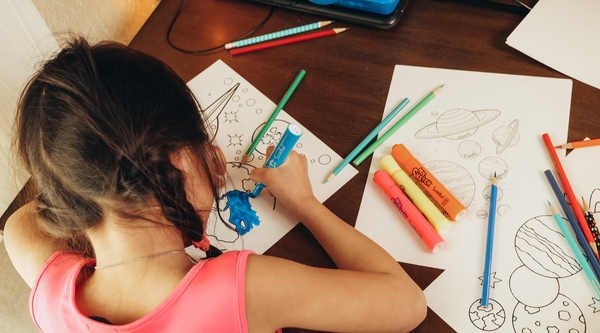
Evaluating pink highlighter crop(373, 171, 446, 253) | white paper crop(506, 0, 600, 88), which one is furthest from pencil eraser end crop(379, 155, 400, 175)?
white paper crop(506, 0, 600, 88)

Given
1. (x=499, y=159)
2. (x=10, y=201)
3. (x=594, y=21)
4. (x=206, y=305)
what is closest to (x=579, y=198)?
(x=499, y=159)

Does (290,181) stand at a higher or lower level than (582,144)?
higher

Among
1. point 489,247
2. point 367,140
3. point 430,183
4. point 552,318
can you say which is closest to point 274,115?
point 367,140

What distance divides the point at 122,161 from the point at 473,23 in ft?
2.20

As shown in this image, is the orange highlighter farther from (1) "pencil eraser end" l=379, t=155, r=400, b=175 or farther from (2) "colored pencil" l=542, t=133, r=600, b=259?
(2) "colored pencil" l=542, t=133, r=600, b=259

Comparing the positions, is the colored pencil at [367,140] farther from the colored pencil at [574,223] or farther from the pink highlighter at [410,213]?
the colored pencil at [574,223]

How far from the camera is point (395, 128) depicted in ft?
2.11

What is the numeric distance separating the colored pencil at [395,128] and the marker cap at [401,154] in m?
0.03

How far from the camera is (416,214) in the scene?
1.83ft

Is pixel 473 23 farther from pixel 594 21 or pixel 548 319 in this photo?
pixel 548 319

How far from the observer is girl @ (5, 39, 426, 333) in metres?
0.40

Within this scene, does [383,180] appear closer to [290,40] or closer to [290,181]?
[290,181]

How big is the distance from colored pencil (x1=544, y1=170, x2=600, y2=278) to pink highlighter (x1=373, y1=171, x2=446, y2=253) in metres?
0.17

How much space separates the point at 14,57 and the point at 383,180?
67 centimetres
